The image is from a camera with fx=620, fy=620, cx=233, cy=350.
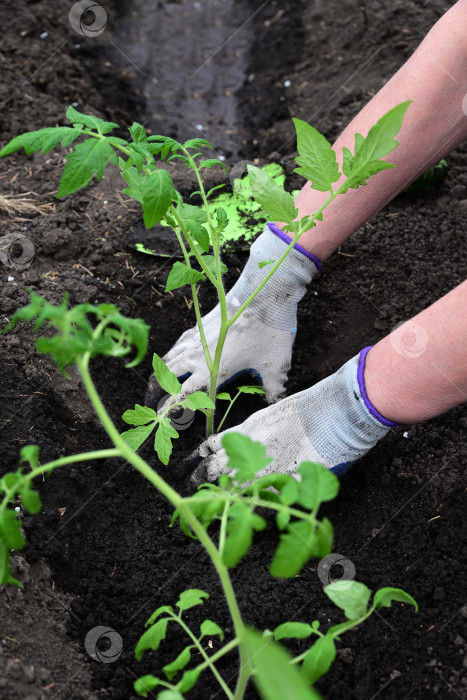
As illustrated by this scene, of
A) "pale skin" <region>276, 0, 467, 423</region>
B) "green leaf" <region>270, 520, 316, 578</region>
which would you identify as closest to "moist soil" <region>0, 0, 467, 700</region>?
"pale skin" <region>276, 0, 467, 423</region>

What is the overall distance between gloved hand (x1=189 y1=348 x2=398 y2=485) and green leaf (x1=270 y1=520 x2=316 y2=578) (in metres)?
0.83

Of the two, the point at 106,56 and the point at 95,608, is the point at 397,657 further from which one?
the point at 106,56

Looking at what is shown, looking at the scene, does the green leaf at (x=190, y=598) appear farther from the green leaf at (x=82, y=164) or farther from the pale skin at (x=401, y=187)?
the green leaf at (x=82, y=164)

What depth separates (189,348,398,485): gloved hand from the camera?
1794 millimetres

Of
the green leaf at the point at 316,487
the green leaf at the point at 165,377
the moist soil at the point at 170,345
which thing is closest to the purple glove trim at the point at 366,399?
the moist soil at the point at 170,345

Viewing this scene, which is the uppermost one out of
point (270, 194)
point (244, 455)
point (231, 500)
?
point (270, 194)

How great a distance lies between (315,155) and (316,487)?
79 cm

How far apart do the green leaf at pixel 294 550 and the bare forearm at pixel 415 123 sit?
1.29 metres

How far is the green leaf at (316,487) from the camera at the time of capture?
3.24 ft

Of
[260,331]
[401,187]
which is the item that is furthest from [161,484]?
[401,187]

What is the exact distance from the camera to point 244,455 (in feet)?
3.37

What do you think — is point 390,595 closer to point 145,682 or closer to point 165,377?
point 145,682

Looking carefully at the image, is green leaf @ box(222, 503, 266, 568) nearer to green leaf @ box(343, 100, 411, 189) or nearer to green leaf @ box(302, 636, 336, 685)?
green leaf @ box(302, 636, 336, 685)

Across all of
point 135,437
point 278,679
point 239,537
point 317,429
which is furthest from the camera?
point 317,429
